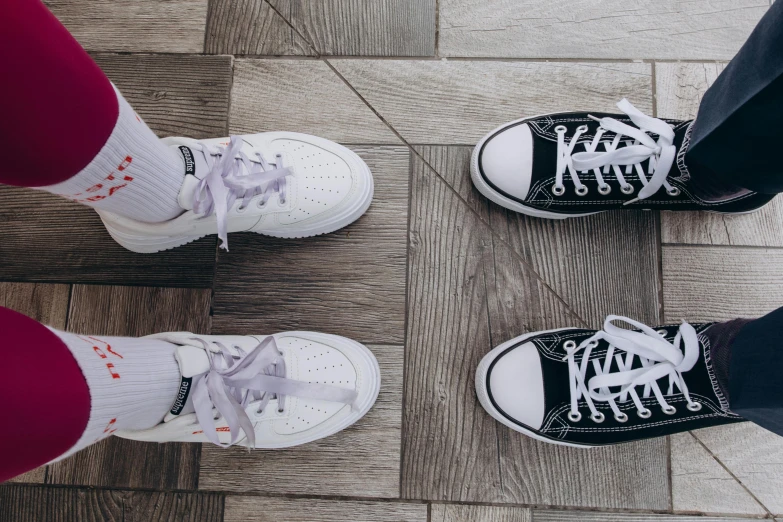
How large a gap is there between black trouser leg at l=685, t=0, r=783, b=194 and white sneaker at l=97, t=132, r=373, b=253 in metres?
0.41

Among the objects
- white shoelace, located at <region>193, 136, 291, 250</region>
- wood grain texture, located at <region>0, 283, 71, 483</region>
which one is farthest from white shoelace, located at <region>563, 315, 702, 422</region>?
wood grain texture, located at <region>0, 283, 71, 483</region>

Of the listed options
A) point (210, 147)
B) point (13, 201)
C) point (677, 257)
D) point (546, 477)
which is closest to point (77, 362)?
point (210, 147)

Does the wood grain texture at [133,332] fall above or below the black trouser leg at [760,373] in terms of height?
below

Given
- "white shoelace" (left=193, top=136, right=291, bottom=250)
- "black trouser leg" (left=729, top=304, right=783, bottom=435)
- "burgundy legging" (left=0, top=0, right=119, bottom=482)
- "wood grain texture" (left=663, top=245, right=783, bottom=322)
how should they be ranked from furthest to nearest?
1. "wood grain texture" (left=663, top=245, right=783, bottom=322)
2. "white shoelace" (left=193, top=136, right=291, bottom=250)
3. "black trouser leg" (left=729, top=304, right=783, bottom=435)
4. "burgundy legging" (left=0, top=0, right=119, bottom=482)

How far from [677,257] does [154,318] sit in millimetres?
758

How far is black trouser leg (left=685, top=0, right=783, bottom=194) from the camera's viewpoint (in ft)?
1.44

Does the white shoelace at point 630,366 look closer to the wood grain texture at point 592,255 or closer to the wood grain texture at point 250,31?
the wood grain texture at point 592,255

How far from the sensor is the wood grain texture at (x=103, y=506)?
69cm

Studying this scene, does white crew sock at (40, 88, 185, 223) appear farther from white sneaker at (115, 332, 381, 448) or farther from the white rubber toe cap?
the white rubber toe cap

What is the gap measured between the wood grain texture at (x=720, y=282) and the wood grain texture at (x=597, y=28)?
30 centimetres

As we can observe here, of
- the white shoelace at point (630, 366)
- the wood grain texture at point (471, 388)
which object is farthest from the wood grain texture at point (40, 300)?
the white shoelace at point (630, 366)

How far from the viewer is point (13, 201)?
0.74 meters

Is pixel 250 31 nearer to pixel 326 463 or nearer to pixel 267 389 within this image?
pixel 267 389

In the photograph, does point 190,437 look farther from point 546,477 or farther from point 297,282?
point 546,477
